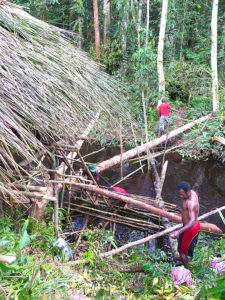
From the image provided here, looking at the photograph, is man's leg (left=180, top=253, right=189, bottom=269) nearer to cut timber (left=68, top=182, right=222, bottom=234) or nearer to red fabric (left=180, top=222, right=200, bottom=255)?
red fabric (left=180, top=222, right=200, bottom=255)

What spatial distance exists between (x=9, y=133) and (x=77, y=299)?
1.46m

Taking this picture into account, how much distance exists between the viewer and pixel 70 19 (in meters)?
15.2

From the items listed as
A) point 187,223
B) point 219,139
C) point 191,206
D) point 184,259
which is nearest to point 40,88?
point 191,206

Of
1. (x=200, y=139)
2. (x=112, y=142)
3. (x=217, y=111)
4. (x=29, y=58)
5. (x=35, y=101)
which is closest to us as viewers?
(x=35, y=101)

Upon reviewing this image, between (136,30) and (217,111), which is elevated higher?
(136,30)

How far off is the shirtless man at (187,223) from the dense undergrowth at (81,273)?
167 mm

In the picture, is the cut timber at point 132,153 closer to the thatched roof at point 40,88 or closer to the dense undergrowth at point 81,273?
the dense undergrowth at point 81,273

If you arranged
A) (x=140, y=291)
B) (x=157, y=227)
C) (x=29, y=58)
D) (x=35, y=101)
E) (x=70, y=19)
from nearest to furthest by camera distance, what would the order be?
(x=35, y=101) < (x=29, y=58) < (x=140, y=291) < (x=157, y=227) < (x=70, y=19)

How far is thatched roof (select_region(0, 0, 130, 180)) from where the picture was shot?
2.07 metres

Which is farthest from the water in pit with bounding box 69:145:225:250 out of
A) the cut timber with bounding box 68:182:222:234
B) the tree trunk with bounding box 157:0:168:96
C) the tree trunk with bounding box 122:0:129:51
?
the tree trunk with bounding box 122:0:129:51

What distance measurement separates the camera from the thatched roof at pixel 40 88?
2066mm

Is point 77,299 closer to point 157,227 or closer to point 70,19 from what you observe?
point 157,227

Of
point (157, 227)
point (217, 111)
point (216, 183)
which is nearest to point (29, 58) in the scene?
point (157, 227)

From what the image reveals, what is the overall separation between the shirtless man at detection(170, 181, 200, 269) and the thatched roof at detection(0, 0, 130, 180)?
1.29 m
